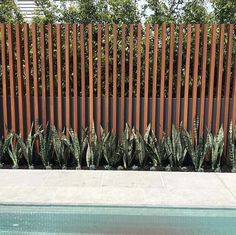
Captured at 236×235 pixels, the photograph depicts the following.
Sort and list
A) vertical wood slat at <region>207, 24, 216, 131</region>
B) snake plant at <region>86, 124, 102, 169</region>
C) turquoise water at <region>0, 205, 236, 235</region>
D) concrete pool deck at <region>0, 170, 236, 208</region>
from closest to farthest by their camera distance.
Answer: turquoise water at <region>0, 205, 236, 235</region> → concrete pool deck at <region>0, 170, 236, 208</region> → vertical wood slat at <region>207, 24, 216, 131</region> → snake plant at <region>86, 124, 102, 169</region>

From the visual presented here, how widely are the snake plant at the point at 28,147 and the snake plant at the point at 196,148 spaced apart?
2.42 m

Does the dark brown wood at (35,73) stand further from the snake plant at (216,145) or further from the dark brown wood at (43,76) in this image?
the snake plant at (216,145)

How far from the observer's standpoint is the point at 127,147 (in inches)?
230

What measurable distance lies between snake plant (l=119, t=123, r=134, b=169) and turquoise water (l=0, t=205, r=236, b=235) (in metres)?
1.59

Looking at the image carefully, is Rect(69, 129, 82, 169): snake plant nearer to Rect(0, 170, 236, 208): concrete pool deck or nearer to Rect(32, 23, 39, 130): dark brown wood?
Rect(0, 170, 236, 208): concrete pool deck

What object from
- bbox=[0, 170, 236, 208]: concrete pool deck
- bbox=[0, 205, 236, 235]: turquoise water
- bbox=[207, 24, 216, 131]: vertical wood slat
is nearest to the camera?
bbox=[0, 205, 236, 235]: turquoise water

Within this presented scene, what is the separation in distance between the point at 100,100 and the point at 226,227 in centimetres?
287

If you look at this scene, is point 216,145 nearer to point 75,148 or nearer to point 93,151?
point 93,151

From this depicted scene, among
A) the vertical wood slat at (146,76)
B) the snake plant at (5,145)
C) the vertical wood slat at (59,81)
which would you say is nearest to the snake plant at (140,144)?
the vertical wood slat at (146,76)

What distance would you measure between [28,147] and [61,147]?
0.53 meters

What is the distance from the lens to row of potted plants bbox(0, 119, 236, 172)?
5.83 meters

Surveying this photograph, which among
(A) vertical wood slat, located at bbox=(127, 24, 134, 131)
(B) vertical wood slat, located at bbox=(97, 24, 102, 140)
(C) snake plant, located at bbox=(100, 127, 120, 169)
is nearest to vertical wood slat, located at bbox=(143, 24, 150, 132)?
(A) vertical wood slat, located at bbox=(127, 24, 134, 131)

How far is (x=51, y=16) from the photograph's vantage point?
732 centimetres

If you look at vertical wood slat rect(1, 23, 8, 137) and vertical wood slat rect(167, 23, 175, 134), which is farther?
vertical wood slat rect(1, 23, 8, 137)
